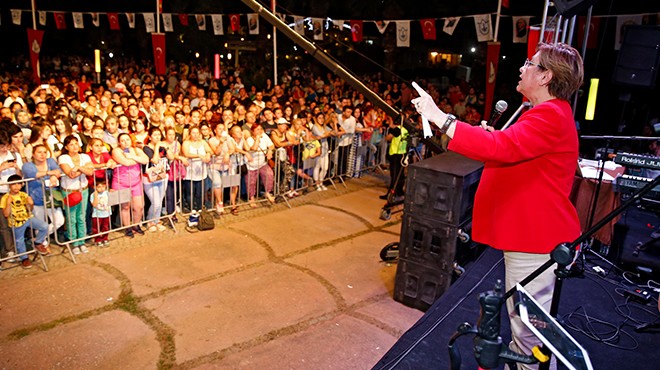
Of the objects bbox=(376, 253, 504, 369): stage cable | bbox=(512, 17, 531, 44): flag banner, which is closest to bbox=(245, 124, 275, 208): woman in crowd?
bbox=(376, 253, 504, 369): stage cable

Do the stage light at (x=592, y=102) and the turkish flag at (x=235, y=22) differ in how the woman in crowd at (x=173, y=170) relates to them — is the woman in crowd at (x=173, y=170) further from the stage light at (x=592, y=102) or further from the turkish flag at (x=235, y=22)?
the turkish flag at (x=235, y=22)

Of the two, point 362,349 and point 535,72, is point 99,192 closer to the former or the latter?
point 362,349

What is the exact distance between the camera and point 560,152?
2613mm

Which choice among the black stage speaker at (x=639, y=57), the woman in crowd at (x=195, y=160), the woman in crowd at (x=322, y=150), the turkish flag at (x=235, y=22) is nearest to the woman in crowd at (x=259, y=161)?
the woman in crowd at (x=195, y=160)

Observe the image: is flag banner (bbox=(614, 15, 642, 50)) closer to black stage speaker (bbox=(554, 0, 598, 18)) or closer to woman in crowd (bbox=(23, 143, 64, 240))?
black stage speaker (bbox=(554, 0, 598, 18))

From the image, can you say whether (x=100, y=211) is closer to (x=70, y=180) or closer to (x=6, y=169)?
(x=70, y=180)

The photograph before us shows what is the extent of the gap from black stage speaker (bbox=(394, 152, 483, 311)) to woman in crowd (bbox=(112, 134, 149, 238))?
165 inches

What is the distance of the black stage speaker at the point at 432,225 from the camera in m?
5.43

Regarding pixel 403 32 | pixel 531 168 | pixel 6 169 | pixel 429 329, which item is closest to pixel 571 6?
pixel 531 168

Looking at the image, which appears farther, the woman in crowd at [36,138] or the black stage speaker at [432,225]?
the woman in crowd at [36,138]

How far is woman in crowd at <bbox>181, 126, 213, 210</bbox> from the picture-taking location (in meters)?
8.04

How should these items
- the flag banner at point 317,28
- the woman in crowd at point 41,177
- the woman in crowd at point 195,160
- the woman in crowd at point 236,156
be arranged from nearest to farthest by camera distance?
1. the woman in crowd at point 41,177
2. the woman in crowd at point 195,160
3. the woman in crowd at point 236,156
4. the flag banner at point 317,28

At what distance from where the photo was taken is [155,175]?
7500 mm

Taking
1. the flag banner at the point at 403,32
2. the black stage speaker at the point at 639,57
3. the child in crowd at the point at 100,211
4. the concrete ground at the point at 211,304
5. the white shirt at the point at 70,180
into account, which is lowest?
the concrete ground at the point at 211,304
